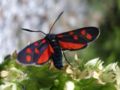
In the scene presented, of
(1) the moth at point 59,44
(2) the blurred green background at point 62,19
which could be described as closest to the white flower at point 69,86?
(1) the moth at point 59,44

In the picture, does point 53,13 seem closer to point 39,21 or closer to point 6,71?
point 39,21

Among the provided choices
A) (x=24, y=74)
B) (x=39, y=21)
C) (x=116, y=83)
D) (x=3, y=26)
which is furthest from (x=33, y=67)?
(x=39, y=21)

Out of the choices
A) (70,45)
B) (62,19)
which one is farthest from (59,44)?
(62,19)

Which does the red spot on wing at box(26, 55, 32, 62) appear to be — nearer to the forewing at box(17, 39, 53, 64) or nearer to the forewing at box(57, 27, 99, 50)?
the forewing at box(17, 39, 53, 64)

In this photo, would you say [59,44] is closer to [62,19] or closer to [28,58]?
[28,58]

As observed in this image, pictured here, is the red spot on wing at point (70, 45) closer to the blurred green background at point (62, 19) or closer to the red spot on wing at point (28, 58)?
the red spot on wing at point (28, 58)

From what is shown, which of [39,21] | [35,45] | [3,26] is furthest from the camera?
[39,21]
